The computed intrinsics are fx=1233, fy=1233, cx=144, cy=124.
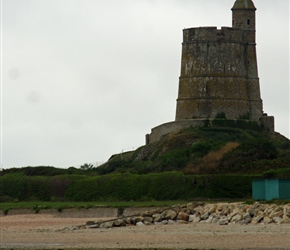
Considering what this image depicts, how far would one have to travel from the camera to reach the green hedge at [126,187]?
175ft

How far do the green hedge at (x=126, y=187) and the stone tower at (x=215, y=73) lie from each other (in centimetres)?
1256

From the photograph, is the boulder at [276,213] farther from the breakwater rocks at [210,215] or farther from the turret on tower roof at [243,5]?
the turret on tower roof at [243,5]

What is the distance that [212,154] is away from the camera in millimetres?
61500

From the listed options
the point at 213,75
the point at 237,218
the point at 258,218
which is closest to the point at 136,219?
the point at 237,218

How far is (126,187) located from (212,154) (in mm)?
7059

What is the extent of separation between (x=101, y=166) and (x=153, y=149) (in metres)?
3.12

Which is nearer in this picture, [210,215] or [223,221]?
[223,221]

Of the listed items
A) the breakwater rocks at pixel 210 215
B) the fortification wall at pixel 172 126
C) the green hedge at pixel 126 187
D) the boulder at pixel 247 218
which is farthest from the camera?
the fortification wall at pixel 172 126

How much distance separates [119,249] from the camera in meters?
33.2

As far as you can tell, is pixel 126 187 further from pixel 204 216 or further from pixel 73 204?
pixel 204 216

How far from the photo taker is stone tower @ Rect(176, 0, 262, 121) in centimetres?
6950

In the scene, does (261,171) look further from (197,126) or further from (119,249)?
(119,249)

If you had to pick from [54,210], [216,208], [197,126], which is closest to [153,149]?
[197,126]

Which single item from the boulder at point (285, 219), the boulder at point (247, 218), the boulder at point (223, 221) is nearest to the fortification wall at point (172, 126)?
the boulder at point (223, 221)
